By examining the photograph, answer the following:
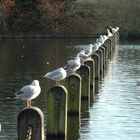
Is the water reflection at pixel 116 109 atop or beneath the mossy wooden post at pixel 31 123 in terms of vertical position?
beneath

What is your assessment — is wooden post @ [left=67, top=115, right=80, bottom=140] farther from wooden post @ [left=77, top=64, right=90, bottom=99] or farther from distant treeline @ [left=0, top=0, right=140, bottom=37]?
distant treeline @ [left=0, top=0, right=140, bottom=37]

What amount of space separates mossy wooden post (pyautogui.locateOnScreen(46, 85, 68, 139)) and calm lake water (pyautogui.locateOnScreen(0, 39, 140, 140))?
1.05 meters

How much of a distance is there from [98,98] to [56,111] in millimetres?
7341

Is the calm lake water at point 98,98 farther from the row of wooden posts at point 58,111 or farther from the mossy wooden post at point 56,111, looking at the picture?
the mossy wooden post at point 56,111

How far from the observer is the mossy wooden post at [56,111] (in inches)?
583

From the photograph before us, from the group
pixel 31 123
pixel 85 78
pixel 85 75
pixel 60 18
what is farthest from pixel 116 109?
pixel 60 18

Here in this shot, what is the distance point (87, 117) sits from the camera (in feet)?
61.3

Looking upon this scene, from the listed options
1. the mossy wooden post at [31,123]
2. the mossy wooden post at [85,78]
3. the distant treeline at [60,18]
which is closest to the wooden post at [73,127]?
the mossy wooden post at [85,78]

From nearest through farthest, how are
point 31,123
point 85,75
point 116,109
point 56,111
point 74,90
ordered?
point 31,123
point 56,111
point 74,90
point 116,109
point 85,75

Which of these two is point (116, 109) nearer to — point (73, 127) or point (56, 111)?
point (73, 127)

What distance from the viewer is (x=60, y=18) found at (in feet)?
241

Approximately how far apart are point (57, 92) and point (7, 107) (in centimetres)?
546

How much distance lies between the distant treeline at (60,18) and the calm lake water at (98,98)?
29.8 meters

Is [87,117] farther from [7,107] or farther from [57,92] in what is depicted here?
[57,92]
